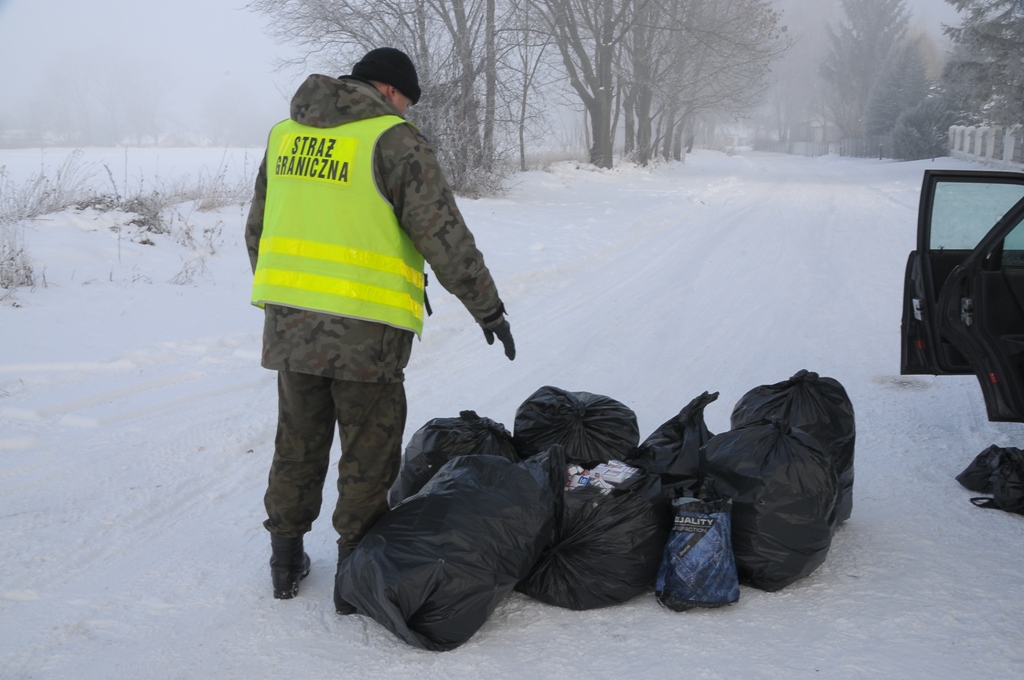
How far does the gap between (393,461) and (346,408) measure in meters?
0.28

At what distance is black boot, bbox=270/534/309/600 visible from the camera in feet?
9.66

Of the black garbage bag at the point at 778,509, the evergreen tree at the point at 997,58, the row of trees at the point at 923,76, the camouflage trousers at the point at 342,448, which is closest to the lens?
the camouflage trousers at the point at 342,448

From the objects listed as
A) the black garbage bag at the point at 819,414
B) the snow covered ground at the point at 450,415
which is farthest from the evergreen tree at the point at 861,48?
the black garbage bag at the point at 819,414

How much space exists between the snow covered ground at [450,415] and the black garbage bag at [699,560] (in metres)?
0.08

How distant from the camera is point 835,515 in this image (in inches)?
125

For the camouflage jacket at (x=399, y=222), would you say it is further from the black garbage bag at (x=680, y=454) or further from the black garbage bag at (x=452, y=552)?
the black garbage bag at (x=680, y=454)

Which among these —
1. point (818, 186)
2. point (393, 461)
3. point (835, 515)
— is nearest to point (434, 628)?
point (393, 461)

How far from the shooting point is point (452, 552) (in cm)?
Result: 261

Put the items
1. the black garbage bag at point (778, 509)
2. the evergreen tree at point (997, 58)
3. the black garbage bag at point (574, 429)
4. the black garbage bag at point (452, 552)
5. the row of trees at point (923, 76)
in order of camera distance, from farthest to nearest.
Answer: the row of trees at point (923, 76)
the evergreen tree at point (997, 58)
the black garbage bag at point (574, 429)
the black garbage bag at point (778, 509)
the black garbage bag at point (452, 552)

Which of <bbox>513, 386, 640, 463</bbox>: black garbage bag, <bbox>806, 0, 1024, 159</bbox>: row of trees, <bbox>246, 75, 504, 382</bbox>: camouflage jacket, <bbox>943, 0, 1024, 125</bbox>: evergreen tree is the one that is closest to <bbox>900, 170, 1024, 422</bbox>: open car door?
<bbox>513, 386, 640, 463</bbox>: black garbage bag

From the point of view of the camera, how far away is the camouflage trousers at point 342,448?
110 inches

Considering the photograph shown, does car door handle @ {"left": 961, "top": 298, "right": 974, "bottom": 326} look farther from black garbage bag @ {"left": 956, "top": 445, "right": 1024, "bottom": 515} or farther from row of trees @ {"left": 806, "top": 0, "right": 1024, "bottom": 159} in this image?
row of trees @ {"left": 806, "top": 0, "right": 1024, "bottom": 159}

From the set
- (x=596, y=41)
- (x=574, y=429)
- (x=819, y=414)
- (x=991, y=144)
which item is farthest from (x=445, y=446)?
(x=991, y=144)

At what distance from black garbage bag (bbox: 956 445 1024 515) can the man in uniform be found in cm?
246
